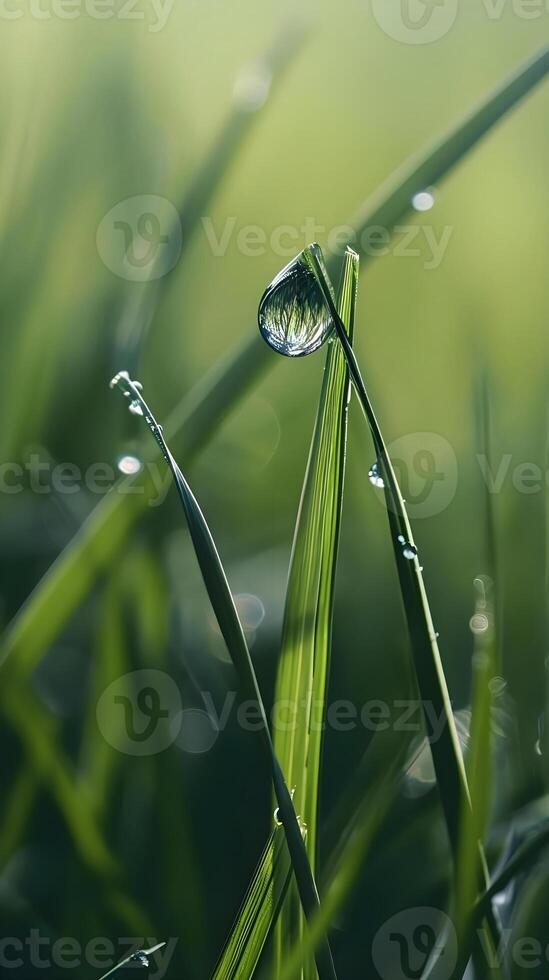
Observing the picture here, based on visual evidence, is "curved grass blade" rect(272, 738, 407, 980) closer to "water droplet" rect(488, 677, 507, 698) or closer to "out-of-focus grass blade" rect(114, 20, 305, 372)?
"water droplet" rect(488, 677, 507, 698)

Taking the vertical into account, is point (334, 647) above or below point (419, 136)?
below

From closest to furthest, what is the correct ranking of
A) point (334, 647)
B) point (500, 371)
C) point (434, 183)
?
point (434, 183) < point (334, 647) < point (500, 371)

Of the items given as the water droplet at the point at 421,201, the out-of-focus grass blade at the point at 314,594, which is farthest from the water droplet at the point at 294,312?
the water droplet at the point at 421,201

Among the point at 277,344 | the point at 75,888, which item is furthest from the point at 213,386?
the point at 75,888

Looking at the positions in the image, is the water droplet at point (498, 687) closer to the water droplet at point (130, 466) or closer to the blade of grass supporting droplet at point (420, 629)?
the blade of grass supporting droplet at point (420, 629)

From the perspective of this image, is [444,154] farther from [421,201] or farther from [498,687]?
[498,687]

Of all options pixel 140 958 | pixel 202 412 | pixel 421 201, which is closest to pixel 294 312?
pixel 202 412

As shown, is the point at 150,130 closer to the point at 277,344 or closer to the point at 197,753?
the point at 277,344
